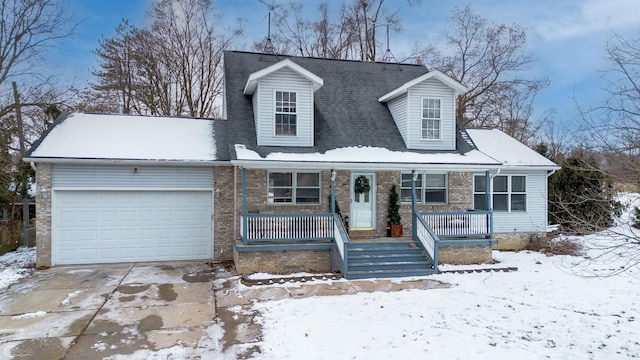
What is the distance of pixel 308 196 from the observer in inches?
476

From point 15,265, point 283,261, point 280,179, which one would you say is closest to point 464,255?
point 283,261

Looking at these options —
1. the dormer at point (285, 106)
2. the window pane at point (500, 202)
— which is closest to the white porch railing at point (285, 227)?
the dormer at point (285, 106)

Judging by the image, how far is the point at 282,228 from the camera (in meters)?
10.6

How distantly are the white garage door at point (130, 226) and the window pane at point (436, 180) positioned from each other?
7031 millimetres

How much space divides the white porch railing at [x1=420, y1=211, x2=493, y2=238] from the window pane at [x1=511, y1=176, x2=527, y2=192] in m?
3.41

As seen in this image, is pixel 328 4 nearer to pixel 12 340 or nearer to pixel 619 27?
pixel 619 27

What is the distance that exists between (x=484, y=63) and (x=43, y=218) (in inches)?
907

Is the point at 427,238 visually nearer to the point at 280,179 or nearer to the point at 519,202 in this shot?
the point at 280,179

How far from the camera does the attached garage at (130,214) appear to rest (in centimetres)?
1104

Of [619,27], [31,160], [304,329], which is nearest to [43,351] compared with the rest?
[304,329]

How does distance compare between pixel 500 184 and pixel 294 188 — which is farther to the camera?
pixel 500 184

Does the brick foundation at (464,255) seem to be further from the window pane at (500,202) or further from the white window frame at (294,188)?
the white window frame at (294,188)

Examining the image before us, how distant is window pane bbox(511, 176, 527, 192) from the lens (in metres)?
14.5

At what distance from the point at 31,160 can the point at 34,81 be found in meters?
9.55
